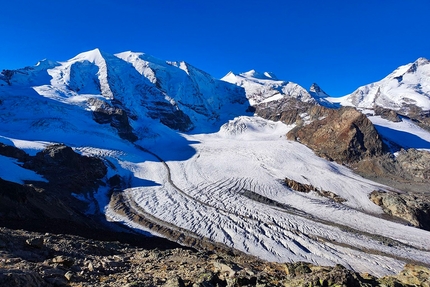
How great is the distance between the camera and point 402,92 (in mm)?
160875

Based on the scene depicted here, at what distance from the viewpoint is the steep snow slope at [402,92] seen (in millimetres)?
149250

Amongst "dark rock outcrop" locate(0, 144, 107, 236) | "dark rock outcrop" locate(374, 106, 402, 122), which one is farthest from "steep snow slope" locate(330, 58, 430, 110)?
"dark rock outcrop" locate(0, 144, 107, 236)

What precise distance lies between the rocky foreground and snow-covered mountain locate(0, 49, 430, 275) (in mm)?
15418

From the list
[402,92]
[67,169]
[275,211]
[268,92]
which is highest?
[402,92]

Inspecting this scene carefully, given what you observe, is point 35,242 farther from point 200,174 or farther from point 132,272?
point 200,174

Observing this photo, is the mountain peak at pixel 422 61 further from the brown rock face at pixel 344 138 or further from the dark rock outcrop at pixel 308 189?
the dark rock outcrop at pixel 308 189

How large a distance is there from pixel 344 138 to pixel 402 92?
116 meters

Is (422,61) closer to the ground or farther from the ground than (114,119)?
farther from the ground

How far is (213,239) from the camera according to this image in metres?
26.4

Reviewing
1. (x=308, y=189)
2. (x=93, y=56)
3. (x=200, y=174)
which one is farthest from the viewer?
(x=93, y=56)

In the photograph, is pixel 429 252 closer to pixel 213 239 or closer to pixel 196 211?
pixel 213 239

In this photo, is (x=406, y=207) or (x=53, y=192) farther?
(x=406, y=207)

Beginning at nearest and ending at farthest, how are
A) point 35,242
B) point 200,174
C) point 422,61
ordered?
point 35,242
point 200,174
point 422,61

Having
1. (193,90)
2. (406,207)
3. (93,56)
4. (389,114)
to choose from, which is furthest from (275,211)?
(93,56)
